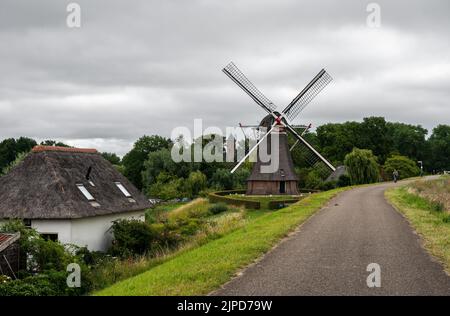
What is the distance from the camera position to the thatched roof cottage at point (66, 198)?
25.9 m

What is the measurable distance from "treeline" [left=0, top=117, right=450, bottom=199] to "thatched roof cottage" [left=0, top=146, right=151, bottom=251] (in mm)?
26377

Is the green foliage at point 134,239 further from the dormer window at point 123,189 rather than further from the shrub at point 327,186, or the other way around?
the shrub at point 327,186

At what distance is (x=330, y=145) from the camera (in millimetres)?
83625

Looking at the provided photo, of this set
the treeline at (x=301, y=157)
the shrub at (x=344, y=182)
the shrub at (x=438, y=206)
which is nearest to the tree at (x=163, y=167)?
the treeline at (x=301, y=157)

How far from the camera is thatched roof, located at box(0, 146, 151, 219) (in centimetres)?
2616

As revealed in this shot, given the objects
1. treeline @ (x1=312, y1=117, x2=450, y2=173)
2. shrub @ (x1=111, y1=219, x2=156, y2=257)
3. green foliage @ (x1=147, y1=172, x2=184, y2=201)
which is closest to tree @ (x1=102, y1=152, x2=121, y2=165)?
treeline @ (x1=312, y1=117, x2=450, y2=173)

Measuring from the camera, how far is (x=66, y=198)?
26.5 m

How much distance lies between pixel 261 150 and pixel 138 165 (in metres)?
35.8

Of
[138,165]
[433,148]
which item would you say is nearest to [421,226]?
[138,165]

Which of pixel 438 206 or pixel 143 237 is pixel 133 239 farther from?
pixel 438 206

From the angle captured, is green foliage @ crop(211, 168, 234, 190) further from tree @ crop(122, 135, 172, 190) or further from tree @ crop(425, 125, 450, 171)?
tree @ crop(425, 125, 450, 171)

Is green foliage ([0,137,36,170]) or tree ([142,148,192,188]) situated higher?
green foliage ([0,137,36,170])
